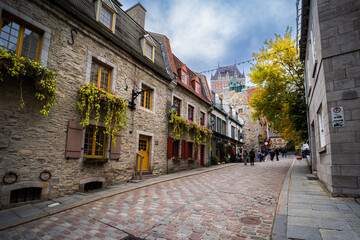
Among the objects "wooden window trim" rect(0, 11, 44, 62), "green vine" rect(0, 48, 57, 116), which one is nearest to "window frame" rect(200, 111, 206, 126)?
"green vine" rect(0, 48, 57, 116)

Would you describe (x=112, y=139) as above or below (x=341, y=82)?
below

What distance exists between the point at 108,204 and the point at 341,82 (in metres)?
7.41

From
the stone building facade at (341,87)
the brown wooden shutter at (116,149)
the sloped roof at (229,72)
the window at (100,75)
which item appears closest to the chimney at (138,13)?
the window at (100,75)

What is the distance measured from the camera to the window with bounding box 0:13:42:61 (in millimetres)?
5676

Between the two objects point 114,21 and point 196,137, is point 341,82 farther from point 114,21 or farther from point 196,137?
point 196,137

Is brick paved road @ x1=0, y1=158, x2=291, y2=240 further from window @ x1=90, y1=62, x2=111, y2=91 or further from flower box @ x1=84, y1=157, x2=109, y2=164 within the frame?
window @ x1=90, y1=62, x2=111, y2=91

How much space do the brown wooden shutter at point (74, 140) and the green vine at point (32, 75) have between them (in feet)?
3.04

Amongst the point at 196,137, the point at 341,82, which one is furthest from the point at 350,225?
the point at 196,137

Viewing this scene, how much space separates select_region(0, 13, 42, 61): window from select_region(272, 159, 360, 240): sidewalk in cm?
788

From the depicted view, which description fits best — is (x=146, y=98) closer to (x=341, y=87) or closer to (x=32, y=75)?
(x=32, y=75)

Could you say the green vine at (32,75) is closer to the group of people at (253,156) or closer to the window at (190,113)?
the window at (190,113)

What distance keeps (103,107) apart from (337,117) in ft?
25.6

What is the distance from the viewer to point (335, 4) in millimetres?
6168

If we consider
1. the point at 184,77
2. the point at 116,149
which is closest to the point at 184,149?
the point at 184,77
